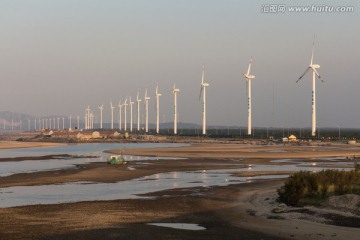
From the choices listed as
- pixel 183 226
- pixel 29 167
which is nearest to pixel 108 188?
pixel 183 226

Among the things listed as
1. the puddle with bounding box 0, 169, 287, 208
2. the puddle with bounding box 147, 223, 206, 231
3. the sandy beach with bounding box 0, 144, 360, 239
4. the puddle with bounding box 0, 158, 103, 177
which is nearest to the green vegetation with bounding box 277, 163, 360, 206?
the sandy beach with bounding box 0, 144, 360, 239

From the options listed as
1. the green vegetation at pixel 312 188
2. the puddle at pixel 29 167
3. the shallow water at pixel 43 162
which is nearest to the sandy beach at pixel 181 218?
the green vegetation at pixel 312 188

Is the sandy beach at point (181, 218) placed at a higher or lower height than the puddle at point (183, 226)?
higher

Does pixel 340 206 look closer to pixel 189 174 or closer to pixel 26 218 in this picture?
pixel 26 218

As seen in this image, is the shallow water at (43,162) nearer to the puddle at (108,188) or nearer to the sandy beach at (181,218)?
the puddle at (108,188)

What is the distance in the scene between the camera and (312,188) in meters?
36.5

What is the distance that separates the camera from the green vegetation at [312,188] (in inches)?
1377

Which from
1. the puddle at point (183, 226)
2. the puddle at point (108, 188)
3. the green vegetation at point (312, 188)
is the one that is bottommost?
the puddle at point (183, 226)

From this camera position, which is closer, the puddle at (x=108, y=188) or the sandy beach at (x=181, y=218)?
the sandy beach at (x=181, y=218)

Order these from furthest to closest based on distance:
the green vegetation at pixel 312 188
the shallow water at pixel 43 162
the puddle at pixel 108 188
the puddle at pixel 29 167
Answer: the shallow water at pixel 43 162 < the puddle at pixel 29 167 < the puddle at pixel 108 188 < the green vegetation at pixel 312 188

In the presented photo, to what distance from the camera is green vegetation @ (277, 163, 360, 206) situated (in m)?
35.0

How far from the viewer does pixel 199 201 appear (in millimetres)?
38344

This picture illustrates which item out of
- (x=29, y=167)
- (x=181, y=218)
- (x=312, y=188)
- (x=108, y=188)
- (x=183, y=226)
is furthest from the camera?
(x=29, y=167)

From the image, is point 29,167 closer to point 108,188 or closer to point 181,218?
point 108,188
